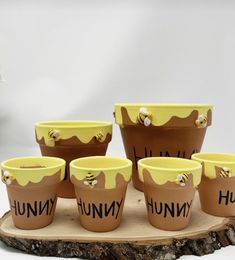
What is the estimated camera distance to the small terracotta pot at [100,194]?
0.87 metres

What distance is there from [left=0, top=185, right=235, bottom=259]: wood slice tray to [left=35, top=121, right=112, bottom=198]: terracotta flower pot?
0.18 metres

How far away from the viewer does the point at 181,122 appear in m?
1.04

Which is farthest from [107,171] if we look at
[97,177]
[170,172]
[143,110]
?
[143,110]

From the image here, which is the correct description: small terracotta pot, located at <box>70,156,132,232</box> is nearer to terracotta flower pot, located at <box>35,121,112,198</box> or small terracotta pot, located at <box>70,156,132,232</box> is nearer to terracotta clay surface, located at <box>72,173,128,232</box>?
terracotta clay surface, located at <box>72,173,128,232</box>

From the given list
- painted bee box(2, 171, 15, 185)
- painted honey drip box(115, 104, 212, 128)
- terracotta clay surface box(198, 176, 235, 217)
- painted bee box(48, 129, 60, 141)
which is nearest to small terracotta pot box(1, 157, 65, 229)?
painted bee box(2, 171, 15, 185)

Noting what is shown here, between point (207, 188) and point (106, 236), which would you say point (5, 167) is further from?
point (207, 188)

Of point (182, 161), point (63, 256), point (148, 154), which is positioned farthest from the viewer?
point (148, 154)

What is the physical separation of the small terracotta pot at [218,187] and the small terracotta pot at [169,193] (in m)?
0.05

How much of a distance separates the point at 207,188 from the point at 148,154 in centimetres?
18

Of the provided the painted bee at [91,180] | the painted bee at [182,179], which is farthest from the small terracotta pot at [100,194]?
the painted bee at [182,179]

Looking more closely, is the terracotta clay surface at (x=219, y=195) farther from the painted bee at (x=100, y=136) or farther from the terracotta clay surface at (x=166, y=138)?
the painted bee at (x=100, y=136)

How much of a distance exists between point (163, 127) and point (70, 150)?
239mm

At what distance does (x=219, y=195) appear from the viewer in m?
0.98

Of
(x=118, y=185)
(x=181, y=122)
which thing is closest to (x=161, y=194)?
(x=118, y=185)
